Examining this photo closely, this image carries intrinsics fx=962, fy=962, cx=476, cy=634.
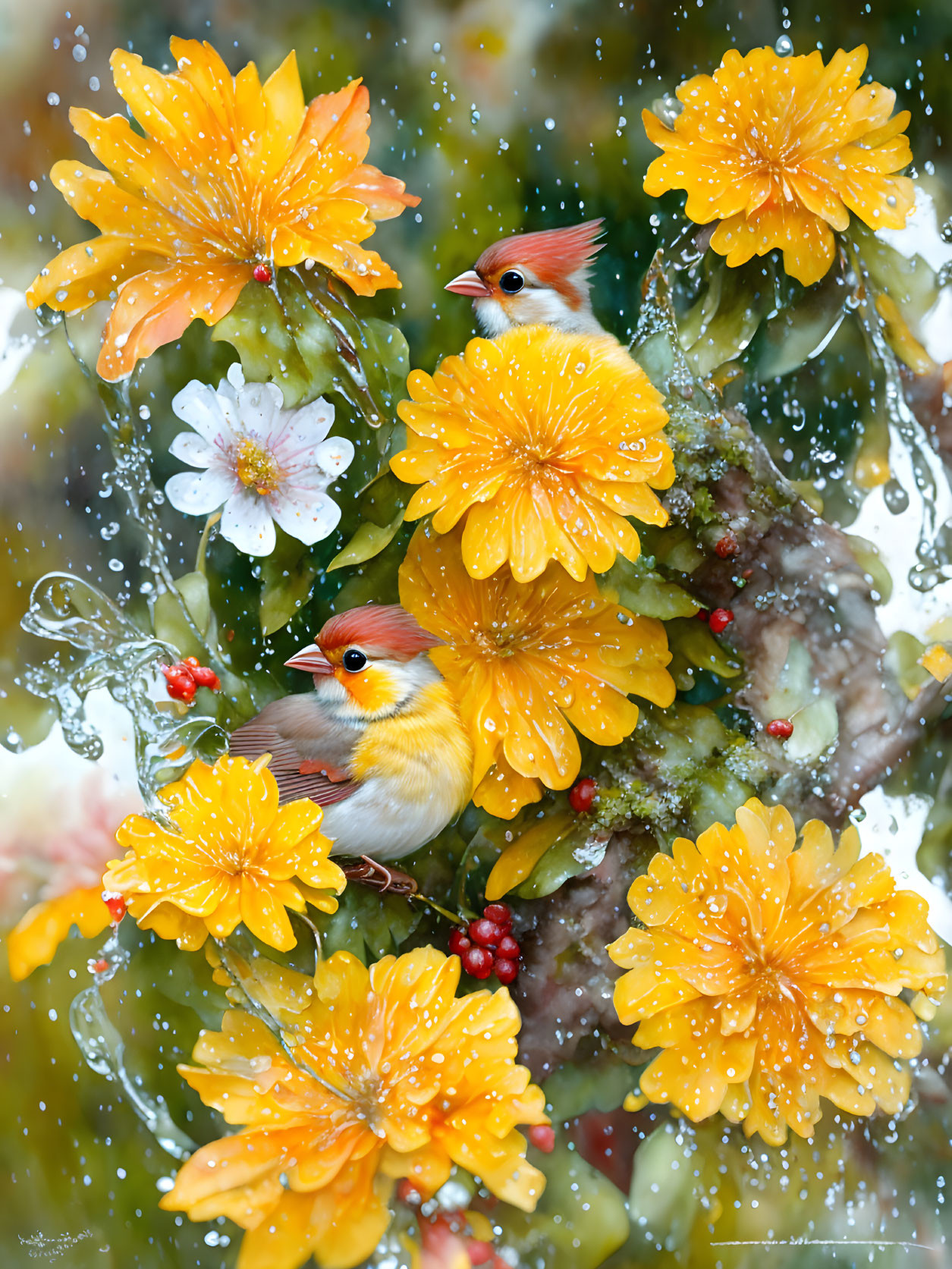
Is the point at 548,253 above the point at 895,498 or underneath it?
above

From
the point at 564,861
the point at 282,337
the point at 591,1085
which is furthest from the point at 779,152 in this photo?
the point at 591,1085

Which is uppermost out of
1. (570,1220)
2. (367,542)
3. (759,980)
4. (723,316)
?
(723,316)

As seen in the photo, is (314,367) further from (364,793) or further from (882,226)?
(882,226)

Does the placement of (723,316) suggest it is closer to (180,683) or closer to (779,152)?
(779,152)

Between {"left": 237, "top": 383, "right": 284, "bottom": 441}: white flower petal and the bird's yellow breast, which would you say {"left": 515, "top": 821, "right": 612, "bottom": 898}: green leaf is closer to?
the bird's yellow breast

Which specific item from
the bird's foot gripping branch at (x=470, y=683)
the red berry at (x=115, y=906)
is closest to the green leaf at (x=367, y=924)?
the bird's foot gripping branch at (x=470, y=683)

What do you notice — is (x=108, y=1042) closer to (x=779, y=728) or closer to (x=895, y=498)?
(x=779, y=728)

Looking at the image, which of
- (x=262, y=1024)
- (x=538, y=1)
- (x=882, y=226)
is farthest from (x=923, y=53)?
(x=262, y=1024)

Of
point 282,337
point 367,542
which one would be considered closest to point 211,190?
point 282,337
